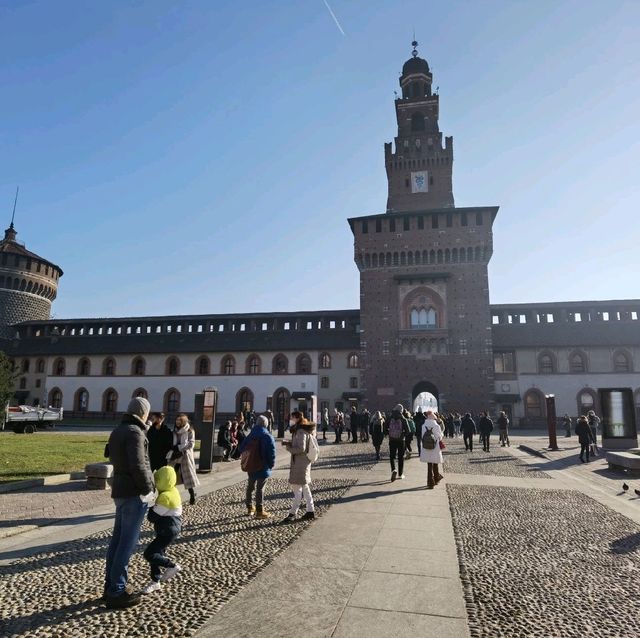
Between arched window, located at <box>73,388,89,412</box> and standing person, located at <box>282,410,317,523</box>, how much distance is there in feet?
150

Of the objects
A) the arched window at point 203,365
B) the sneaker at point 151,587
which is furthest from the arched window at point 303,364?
the sneaker at point 151,587

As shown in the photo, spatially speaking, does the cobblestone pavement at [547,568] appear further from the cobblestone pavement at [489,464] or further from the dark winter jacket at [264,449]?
the cobblestone pavement at [489,464]

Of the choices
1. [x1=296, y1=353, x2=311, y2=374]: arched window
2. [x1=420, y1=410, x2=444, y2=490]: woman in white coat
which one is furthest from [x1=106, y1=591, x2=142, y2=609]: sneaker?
[x1=296, y1=353, x2=311, y2=374]: arched window

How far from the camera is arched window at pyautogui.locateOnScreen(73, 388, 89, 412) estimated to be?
4656 cm

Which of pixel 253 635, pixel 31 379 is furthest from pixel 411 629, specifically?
pixel 31 379

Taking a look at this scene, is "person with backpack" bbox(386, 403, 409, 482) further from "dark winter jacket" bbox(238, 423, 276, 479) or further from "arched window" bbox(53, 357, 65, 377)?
"arched window" bbox(53, 357, 65, 377)

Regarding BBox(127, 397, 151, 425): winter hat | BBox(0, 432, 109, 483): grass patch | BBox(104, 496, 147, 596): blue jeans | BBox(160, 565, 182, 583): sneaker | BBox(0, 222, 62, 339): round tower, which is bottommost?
BBox(0, 432, 109, 483): grass patch

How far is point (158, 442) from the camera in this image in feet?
23.8

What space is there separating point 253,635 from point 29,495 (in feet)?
27.0

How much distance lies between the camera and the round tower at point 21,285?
51188mm

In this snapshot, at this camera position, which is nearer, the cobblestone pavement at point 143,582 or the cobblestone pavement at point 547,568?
the cobblestone pavement at point 143,582

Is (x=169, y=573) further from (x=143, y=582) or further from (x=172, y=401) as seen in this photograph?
(x=172, y=401)

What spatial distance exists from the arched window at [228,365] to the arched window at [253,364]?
1.52 m

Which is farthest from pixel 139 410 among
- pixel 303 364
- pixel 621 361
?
pixel 621 361
